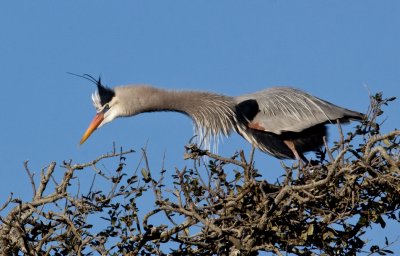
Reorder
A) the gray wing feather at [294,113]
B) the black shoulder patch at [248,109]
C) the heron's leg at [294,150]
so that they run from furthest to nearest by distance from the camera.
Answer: the black shoulder patch at [248,109] < the gray wing feather at [294,113] < the heron's leg at [294,150]

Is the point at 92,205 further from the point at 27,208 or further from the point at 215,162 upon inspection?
the point at 215,162

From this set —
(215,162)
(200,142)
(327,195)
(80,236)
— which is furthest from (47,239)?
(200,142)

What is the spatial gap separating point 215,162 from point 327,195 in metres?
0.76

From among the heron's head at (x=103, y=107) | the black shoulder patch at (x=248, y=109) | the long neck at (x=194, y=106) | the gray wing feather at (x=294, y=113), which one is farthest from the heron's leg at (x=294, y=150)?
the heron's head at (x=103, y=107)

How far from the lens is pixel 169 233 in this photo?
5.09 metres

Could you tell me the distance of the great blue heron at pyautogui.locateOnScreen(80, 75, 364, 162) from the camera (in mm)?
9172

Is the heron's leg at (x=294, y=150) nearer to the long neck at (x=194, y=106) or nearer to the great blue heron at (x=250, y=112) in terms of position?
the great blue heron at (x=250, y=112)

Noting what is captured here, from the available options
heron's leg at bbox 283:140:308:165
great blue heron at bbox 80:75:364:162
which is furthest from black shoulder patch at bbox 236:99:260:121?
heron's leg at bbox 283:140:308:165

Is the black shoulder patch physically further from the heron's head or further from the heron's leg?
the heron's head

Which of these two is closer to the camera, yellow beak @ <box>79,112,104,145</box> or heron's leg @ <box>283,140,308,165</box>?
heron's leg @ <box>283,140,308,165</box>

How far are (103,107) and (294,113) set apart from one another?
225 cm

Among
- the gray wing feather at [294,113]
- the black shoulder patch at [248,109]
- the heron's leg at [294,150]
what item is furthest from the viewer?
the black shoulder patch at [248,109]

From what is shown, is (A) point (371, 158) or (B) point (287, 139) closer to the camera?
(A) point (371, 158)

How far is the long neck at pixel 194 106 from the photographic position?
939 cm
